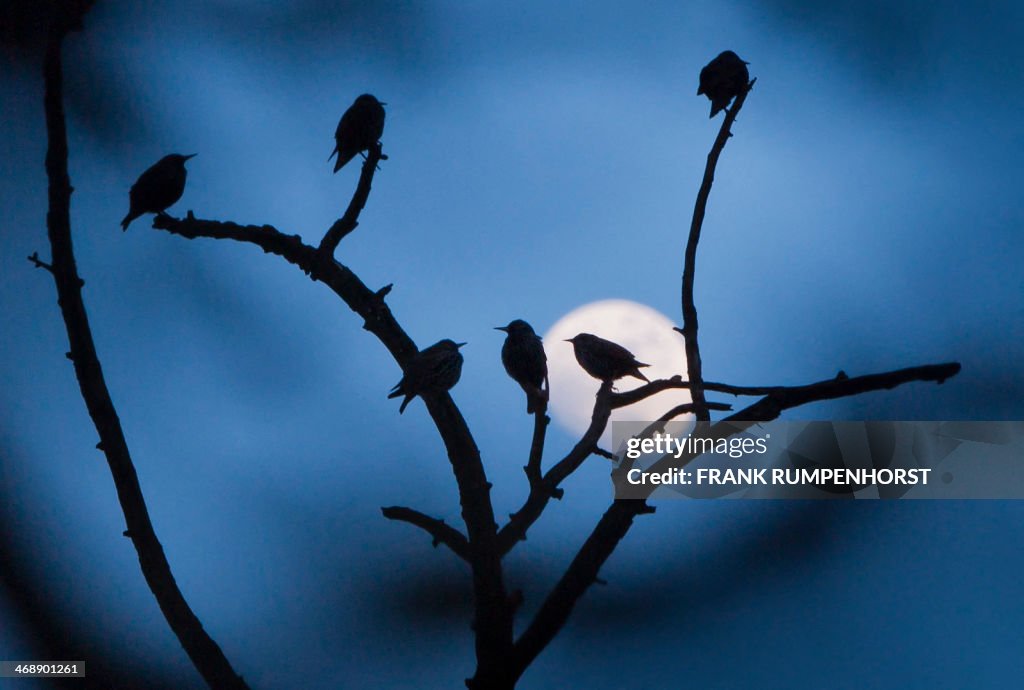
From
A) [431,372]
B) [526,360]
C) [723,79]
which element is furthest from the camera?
[723,79]

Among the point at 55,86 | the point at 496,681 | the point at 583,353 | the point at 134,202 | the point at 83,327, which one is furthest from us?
the point at 134,202

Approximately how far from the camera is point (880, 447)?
17.2 ft

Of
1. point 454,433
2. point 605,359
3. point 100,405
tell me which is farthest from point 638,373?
point 100,405

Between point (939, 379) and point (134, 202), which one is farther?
point (134, 202)

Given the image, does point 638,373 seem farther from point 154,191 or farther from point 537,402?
point 154,191

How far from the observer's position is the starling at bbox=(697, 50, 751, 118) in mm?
6746

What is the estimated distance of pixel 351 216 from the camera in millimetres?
5480

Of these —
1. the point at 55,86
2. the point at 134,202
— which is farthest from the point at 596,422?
the point at 134,202

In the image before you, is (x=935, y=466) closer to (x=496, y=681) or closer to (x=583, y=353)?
(x=583, y=353)

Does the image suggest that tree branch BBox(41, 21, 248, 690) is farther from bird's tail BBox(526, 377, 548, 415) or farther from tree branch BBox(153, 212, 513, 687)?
bird's tail BBox(526, 377, 548, 415)

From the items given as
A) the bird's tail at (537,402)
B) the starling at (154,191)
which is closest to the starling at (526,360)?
the bird's tail at (537,402)

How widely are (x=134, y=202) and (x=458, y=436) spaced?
14.4 ft

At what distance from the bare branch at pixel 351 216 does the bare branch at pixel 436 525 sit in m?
1.85

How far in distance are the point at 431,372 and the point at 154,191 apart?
3760 mm
